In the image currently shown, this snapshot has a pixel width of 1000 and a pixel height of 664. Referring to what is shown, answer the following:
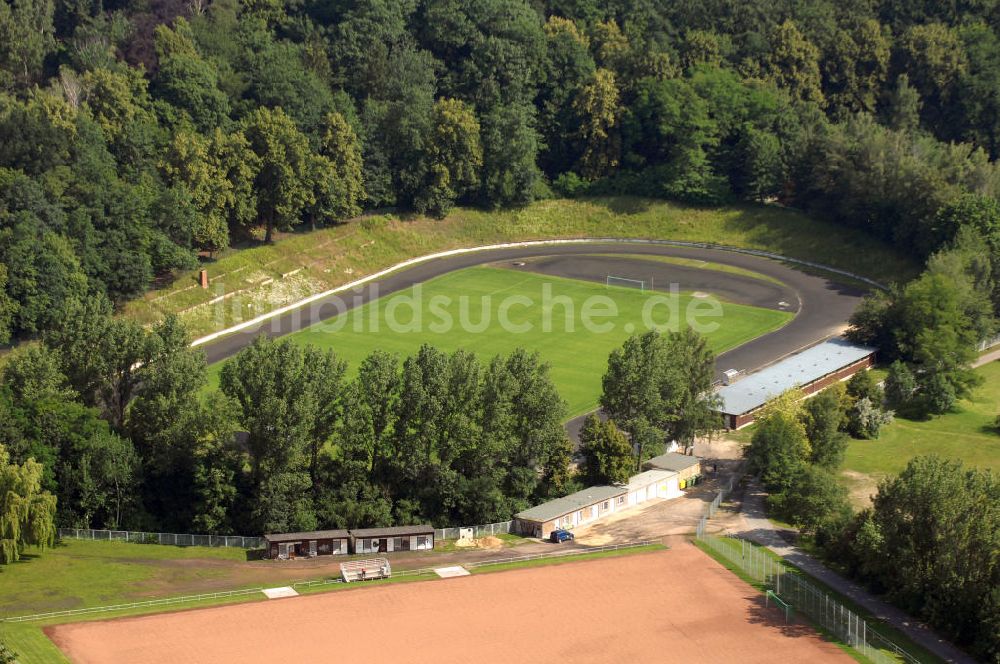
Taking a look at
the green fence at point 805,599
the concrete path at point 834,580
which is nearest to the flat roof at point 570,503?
the green fence at point 805,599

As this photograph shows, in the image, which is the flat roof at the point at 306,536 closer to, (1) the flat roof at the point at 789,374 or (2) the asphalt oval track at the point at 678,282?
(1) the flat roof at the point at 789,374

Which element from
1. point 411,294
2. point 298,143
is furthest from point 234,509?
point 298,143

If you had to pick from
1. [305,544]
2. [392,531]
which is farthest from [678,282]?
[305,544]

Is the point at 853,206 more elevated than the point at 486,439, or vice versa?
the point at 853,206

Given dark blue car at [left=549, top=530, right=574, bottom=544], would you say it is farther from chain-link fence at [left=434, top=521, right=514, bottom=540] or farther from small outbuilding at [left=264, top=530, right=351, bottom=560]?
small outbuilding at [left=264, top=530, right=351, bottom=560]

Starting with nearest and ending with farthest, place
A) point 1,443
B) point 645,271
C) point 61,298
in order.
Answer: point 1,443, point 61,298, point 645,271

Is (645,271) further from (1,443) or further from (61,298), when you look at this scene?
(1,443)
